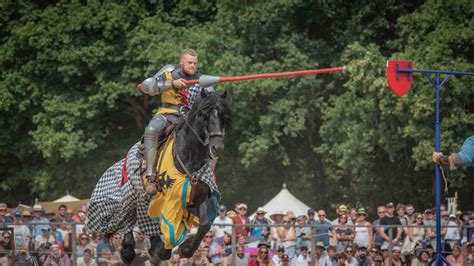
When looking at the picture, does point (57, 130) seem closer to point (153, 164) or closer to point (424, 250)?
point (424, 250)

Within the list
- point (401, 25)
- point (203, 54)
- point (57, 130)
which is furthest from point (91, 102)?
point (401, 25)

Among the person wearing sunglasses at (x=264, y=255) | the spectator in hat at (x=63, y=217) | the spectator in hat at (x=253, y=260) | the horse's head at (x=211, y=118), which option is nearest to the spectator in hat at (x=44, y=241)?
the spectator in hat at (x=63, y=217)

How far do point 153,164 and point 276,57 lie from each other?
59.0ft

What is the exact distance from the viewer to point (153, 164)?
43.3 ft

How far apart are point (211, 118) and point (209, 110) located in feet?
0.35

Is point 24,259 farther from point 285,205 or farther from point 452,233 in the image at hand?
point 285,205

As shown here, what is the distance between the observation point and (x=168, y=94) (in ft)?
44.5

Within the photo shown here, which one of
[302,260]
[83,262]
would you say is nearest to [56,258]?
[83,262]

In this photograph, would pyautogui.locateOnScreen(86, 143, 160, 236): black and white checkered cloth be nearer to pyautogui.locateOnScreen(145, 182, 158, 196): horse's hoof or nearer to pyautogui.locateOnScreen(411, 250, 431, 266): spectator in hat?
pyautogui.locateOnScreen(145, 182, 158, 196): horse's hoof

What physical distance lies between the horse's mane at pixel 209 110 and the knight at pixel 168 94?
1.34 feet

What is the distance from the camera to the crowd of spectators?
56.4ft

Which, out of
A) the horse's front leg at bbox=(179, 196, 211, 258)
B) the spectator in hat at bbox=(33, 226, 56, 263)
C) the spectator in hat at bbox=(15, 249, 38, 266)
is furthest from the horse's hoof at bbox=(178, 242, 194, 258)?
the spectator in hat at bbox=(33, 226, 56, 263)

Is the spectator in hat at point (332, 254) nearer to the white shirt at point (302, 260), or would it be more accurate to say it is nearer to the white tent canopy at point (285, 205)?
the white shirt at point (302, 260)

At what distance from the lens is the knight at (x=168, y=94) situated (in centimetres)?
1309
